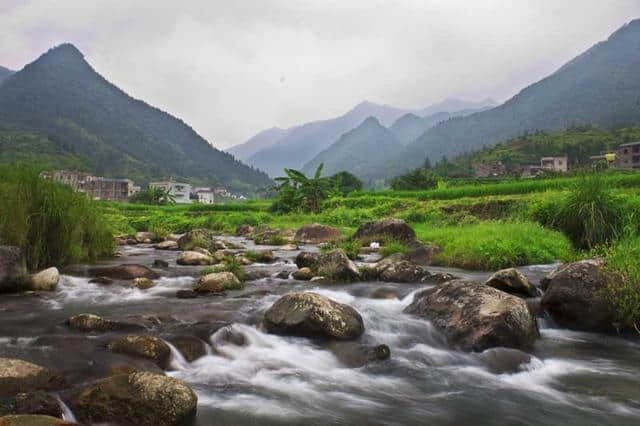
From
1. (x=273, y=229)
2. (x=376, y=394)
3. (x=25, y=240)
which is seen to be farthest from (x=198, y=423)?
(x=273, y=229)

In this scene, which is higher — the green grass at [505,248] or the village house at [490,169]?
the village house at [490,169]

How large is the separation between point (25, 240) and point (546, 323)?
1135 cm

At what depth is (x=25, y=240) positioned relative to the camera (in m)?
11.0

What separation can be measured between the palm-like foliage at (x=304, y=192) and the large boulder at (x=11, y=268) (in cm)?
3294

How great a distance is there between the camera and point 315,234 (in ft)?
87.4

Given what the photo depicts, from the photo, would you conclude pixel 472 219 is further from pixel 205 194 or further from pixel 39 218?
pixel 205 194

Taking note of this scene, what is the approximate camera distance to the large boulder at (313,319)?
7.41m

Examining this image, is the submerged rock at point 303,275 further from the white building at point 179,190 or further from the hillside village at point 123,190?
the white building at point 179,190

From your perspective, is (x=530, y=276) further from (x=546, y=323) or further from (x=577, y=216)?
(x=577, y=216)

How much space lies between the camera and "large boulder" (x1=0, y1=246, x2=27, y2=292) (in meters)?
9.48

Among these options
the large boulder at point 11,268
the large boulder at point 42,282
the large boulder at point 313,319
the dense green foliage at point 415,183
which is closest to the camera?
the large boulder at point 313,319

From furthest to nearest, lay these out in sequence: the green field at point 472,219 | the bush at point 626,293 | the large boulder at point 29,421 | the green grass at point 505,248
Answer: the green field at point 472,219, the green grass at point 505,248, the bush at point 626,293, the large boulder at point 29,421

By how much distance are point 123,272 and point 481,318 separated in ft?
29.1

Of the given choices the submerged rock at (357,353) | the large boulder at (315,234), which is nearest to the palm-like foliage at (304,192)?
the large boulder at (315,234)
